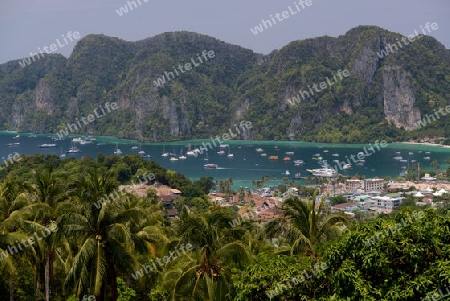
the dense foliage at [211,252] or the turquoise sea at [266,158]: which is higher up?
the dense foliage at [211,252]

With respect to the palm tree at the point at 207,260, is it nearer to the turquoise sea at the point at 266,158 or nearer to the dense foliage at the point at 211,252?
the dense foliage at the point at 211,252

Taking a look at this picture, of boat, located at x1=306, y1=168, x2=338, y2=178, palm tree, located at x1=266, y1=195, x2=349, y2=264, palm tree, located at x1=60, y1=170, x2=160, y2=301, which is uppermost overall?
palm tree, located at x1=60, y1=170, x2=160, y2=301

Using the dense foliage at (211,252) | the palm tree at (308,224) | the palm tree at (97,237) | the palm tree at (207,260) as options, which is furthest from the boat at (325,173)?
the palm tree at (97,237)

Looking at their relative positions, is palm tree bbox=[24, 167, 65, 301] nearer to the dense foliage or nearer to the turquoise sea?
the dense foliage

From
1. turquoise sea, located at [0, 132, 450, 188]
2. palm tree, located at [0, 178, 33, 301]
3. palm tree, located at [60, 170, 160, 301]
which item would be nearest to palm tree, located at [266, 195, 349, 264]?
palm tree, located at [60, 170, 160, 301]

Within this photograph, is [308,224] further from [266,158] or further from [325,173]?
[266,158]

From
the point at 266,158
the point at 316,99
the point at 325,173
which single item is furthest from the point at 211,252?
the point at 316,99
